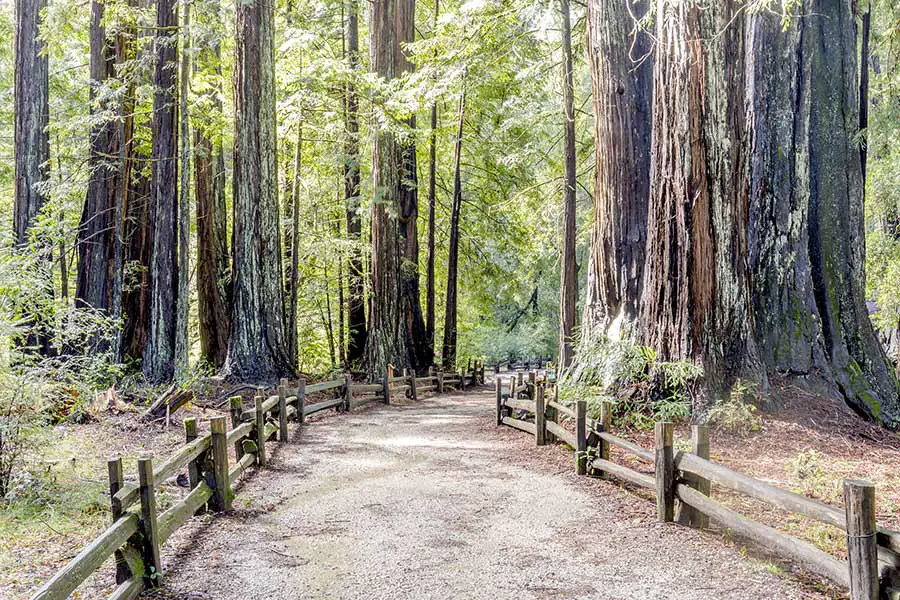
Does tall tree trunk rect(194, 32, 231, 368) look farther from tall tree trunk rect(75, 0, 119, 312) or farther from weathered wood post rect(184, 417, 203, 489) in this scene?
weathered wood post rect(184, 417, 203, 489)

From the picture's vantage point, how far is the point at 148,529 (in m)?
4.91

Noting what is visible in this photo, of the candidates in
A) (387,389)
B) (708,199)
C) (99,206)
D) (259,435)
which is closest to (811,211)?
(708,199)

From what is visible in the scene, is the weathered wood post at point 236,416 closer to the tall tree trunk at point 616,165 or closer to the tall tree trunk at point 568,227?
the tall tree trunk at point 616,165

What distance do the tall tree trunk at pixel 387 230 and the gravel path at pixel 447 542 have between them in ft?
30.7

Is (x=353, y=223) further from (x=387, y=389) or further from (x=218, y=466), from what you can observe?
(x=218, y=466)

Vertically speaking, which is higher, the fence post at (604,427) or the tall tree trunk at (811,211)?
the tall tree trunk at (811,211)

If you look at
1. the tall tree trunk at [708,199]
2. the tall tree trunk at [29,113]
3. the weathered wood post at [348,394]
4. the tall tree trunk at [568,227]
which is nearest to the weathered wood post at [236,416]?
the tall tree trunk at [708,199]

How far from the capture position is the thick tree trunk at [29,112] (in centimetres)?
1459

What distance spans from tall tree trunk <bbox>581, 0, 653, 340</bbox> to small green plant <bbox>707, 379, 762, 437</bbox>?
2.56 metres

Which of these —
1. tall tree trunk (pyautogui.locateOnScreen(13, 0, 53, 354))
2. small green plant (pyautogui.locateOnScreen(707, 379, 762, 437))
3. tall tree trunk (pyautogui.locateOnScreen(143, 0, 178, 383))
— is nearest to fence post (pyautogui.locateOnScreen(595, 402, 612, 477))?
small green plant (pyautogui.locateOnScreen(707, 379, 762, 437))

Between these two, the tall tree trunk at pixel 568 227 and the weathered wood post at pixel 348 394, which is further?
the weathered wood post at pixel 348 394

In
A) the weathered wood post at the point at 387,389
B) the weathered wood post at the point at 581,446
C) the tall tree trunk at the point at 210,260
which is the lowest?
the weathered wood post at the point at 387,389

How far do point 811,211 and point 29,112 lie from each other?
14.8 m

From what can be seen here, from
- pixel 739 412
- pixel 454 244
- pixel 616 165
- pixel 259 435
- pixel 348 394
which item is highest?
pixel 616 165
